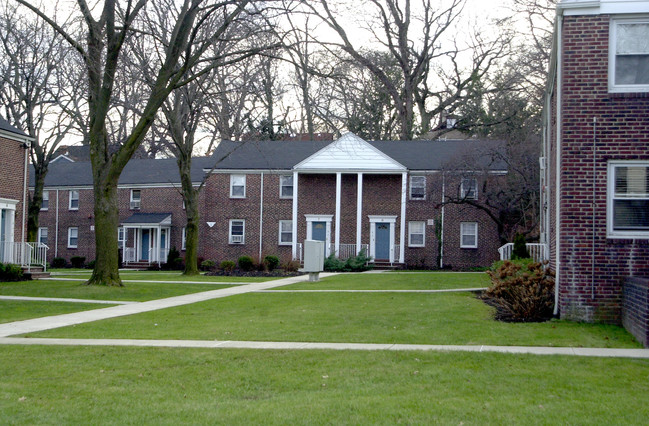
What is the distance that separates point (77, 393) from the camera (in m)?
7.37

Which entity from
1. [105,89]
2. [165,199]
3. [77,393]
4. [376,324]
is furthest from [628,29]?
[165,199]

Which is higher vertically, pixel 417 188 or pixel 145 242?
pixel 417 188

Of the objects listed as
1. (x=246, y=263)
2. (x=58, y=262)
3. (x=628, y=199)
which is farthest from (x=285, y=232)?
(x=628, y=199)

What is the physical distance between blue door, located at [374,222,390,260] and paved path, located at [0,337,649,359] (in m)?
27.2

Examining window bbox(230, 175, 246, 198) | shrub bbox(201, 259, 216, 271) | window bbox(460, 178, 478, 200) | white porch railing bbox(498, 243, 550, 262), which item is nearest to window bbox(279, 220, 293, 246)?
window bbox(230, 175, 246, 198)

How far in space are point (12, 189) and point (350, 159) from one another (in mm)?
16466

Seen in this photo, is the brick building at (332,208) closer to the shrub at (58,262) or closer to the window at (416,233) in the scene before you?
the window at (416,233)

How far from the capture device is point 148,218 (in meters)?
41.9

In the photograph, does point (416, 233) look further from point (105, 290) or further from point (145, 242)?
point (105, 290)

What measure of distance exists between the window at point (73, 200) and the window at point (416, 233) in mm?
21557

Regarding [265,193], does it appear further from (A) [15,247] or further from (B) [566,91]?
(B) [566,91]

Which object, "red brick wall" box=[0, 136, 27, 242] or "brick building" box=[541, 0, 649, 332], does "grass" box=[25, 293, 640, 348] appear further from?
"red brick wall" box=[0, 136, 27, 242]

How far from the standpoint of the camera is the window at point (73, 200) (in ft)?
148

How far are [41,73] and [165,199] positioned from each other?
11.9 metres
